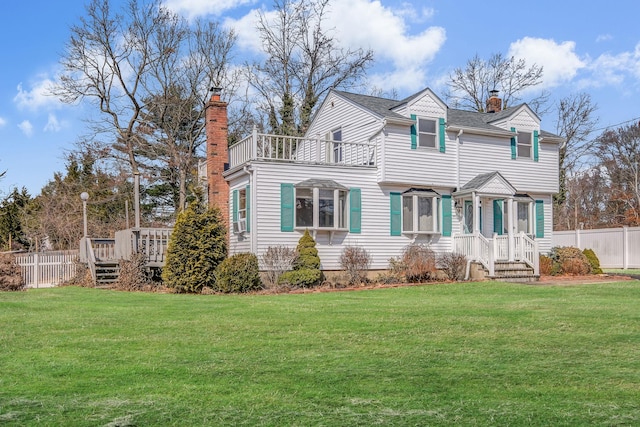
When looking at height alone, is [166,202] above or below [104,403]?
above

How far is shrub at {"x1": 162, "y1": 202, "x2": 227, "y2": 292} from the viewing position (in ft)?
58.9

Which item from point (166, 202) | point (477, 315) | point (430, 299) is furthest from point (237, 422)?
point (166, 202)

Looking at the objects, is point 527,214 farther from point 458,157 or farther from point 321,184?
point 321,184

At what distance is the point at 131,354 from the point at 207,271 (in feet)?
35.0

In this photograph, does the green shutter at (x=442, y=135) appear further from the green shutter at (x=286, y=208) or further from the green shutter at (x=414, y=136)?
the green shutter at (x=286, y=208)

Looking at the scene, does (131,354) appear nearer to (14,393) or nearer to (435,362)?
(14,393)

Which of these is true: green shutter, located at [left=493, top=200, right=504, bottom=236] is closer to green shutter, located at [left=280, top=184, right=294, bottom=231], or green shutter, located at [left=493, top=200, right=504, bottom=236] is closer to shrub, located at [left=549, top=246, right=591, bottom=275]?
shrub, located at [left=549, top=246, right=591, bottom=275]

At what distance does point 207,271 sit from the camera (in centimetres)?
1808

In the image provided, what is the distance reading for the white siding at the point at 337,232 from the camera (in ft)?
65.1

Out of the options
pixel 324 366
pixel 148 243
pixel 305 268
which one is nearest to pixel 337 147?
pixel 305 268

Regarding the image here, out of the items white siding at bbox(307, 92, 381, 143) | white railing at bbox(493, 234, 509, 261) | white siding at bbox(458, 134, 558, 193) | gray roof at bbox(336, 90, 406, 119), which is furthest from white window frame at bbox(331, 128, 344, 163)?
white railing at bbox(493, 234, 509, 261)

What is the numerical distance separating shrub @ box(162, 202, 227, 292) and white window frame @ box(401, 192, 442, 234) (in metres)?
6.84

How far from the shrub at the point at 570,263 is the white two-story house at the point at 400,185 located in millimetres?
908

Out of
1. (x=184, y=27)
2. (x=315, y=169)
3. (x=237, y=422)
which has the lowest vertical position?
(x=237, y=422)
